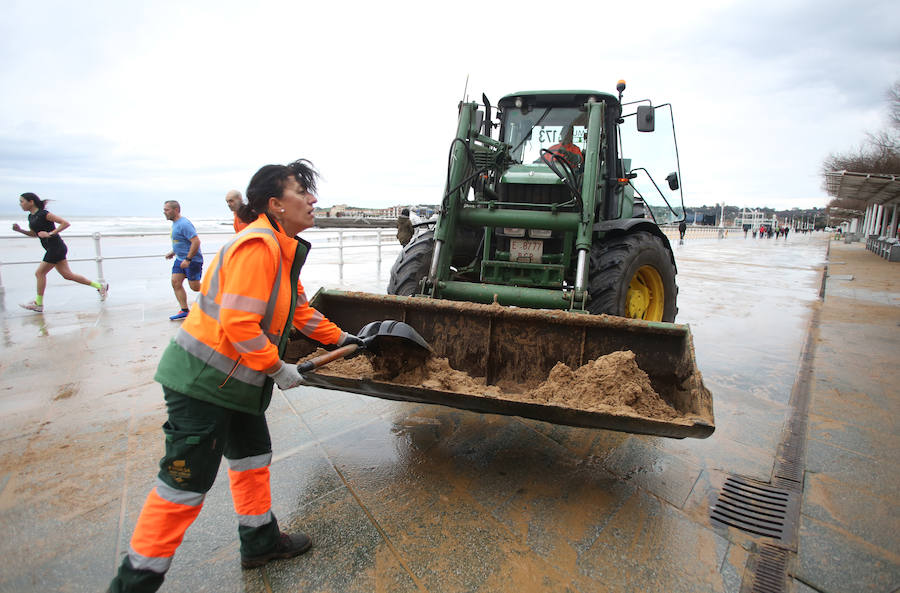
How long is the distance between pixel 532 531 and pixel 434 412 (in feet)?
4.98

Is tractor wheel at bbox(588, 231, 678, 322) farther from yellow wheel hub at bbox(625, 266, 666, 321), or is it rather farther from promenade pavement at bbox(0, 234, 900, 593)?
promenade pavement at bbox(0, 234, 900, 593)

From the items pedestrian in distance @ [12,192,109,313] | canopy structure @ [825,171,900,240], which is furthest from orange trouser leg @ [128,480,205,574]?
canopy structure @ [825,171,900,240]

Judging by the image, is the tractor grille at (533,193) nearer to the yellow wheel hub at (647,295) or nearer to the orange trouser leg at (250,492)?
the yellow wheel hub at (647,295)

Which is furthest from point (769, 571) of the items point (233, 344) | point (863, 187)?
point (863, 187)

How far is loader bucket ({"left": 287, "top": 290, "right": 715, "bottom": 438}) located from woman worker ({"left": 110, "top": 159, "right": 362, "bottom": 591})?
2.42 feet

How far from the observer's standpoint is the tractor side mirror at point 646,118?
4.84 meters

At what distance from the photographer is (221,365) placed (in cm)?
196

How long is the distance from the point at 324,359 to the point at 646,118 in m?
4.03

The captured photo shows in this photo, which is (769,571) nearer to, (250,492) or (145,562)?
(250,492)

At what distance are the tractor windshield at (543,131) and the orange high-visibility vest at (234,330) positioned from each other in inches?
149

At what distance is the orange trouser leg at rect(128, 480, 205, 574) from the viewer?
187 centimetres

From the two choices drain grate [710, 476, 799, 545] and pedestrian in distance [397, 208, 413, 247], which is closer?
drain grate [710, 476, 799, 545]

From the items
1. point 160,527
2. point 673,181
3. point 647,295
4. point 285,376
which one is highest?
point 673,181

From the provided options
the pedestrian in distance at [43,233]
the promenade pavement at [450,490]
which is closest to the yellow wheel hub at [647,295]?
the promenade pavement at [450,490]
